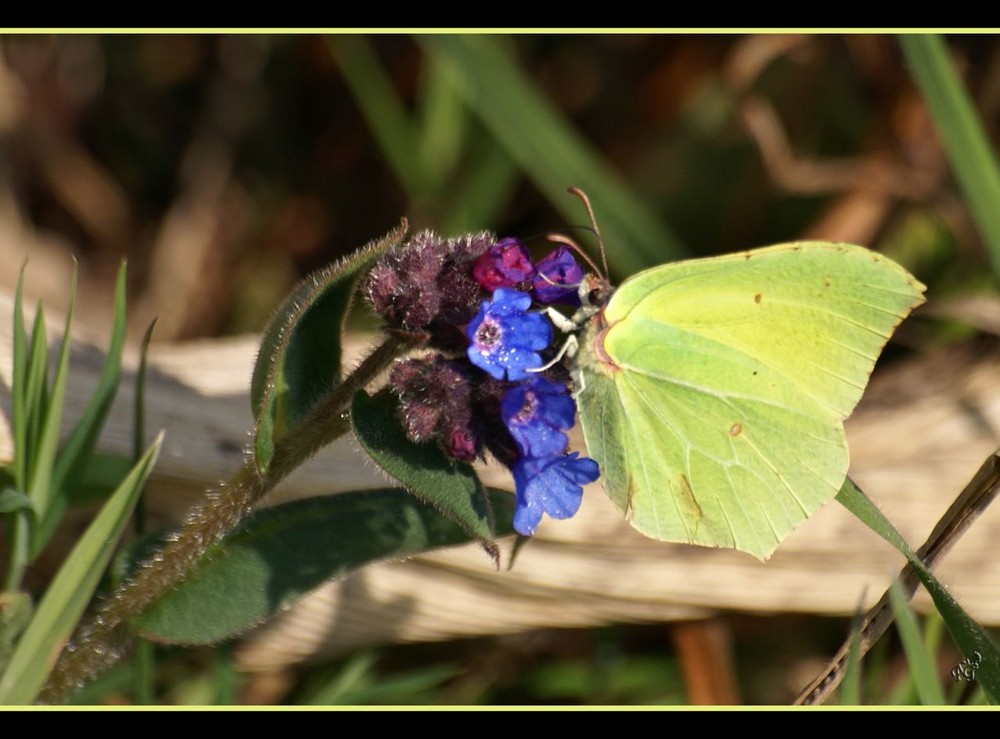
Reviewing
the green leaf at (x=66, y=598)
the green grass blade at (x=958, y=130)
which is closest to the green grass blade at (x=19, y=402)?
the green leaf at (x=66, y=598)

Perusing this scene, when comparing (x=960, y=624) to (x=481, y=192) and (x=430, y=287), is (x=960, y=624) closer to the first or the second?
(x=430, y=287)

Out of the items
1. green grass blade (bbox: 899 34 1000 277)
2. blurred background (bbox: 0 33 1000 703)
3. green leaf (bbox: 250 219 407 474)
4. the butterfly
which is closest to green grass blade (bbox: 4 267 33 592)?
green leaf (bbox: 250 219 407 474)

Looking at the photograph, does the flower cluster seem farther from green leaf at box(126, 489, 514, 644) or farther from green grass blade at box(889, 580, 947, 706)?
green grass blade at box(889, 580, 947, 706)

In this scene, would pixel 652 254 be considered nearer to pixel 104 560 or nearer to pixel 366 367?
pixel 366 367

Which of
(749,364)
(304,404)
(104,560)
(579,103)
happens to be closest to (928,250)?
(579,103)

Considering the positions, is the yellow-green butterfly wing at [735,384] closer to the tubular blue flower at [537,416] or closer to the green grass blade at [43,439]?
the tubular blue flower at [537,416]

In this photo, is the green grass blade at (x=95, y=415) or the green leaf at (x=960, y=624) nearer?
the green leaf at (x=960, y=624)
